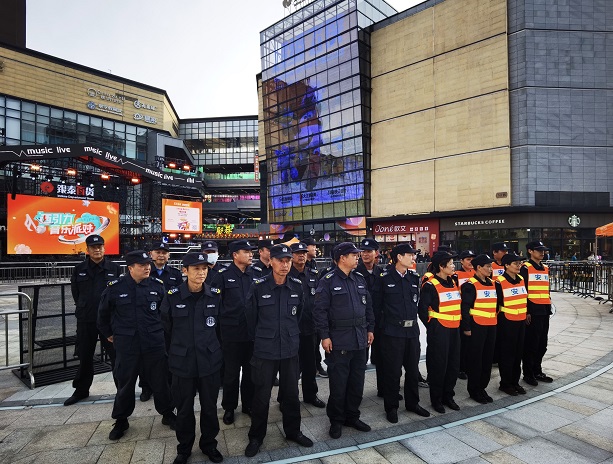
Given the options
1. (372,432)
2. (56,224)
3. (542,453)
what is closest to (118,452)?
(372,432)

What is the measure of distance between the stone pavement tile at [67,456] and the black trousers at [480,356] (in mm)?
4816

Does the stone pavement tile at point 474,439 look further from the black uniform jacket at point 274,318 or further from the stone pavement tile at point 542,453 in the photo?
the black uniform jacket at point 274,318

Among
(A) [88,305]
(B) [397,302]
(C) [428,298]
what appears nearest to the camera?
(B) [397,302]

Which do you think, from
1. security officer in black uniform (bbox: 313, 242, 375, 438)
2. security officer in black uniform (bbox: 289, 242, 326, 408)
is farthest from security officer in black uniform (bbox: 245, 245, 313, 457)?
security officer in black uniform (bbox: 289, 242, 326, 408)

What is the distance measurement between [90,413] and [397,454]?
3.94 m

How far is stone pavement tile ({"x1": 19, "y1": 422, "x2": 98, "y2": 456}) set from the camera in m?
3.92

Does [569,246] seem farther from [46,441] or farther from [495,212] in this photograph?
[46,441]

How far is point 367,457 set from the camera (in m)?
3.75

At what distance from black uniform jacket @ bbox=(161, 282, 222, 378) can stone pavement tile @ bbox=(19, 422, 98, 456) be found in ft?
5.00

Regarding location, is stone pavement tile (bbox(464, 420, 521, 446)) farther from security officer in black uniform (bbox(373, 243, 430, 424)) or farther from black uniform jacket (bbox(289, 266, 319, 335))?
black uniform jacket (bbox(289, 266, 319, 335))

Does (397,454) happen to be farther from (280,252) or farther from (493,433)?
(280,252)

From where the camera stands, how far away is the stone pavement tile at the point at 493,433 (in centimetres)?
405

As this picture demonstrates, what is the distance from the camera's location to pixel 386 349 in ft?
16.0

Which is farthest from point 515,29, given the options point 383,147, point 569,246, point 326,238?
point 326,238
